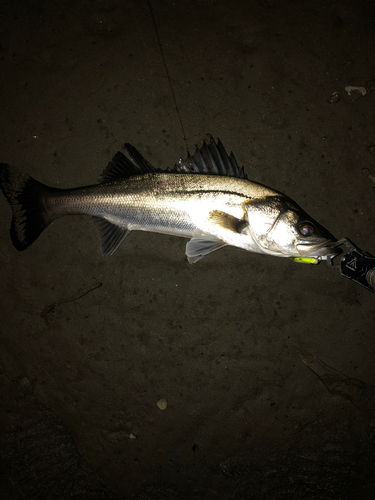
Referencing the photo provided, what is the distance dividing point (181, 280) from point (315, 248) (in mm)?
1449

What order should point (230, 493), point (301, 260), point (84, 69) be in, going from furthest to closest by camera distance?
point (84, 69) → point (230, 493) → point (301, 260)

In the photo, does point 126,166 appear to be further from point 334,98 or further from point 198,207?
point 334,98

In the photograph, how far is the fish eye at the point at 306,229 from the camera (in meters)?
2.68

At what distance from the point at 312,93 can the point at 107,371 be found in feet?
13.1

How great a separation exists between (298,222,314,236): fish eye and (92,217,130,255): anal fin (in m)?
1.75

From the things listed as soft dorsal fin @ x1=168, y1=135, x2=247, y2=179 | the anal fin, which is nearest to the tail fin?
the anal fin

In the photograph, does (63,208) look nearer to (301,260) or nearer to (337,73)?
(301,260)

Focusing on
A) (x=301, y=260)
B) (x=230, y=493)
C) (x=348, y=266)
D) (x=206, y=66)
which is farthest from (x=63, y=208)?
(x=230, y=493)

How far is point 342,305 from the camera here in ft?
10.7

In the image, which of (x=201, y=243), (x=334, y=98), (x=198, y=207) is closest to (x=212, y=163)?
(x=198, y=207)

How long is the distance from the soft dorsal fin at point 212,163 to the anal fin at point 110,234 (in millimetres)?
864

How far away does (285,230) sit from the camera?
8.92 ft

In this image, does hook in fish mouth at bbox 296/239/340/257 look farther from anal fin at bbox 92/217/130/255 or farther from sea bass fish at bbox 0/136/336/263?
anal fin at bbox 92/217/130/255

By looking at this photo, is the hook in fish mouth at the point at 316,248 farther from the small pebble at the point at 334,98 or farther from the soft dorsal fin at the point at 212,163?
the small pebble at the point at 334,98
